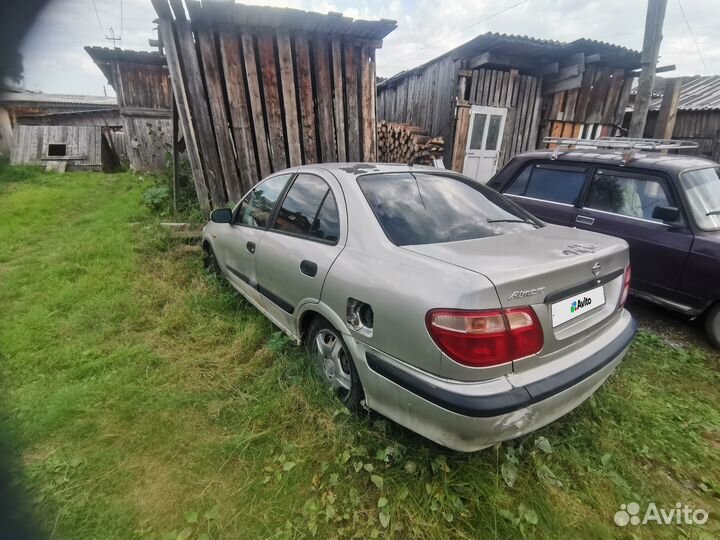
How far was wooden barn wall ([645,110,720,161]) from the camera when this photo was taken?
34.0 ft

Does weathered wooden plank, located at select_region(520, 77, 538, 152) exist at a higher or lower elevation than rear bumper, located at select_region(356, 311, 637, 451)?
higher

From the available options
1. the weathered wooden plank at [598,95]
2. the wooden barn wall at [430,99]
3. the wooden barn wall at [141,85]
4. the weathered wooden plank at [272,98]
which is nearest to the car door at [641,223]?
the weathered wooden plank at [272,98]

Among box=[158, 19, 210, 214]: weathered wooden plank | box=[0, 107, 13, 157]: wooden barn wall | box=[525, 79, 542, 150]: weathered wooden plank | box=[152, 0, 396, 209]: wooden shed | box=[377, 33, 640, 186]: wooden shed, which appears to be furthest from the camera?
box=[525, 79, 542, 150]: weathered wooden plank

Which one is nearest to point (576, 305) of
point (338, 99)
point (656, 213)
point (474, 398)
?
point (474, 398)

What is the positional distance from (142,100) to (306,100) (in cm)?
886

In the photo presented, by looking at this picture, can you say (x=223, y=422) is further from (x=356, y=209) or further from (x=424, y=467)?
(x=356, y=209)

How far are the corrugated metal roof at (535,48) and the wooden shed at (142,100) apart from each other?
8.40 m

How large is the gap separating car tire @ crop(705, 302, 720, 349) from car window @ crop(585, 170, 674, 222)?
0.89 m

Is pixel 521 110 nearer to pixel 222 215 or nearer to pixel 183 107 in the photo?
pixel 183 107

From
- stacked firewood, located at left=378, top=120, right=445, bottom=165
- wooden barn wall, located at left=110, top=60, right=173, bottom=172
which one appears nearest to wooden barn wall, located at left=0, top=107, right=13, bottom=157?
stacked firewood, located at left=378, top=120, right=445, bottom=165

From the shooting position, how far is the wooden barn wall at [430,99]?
25.0 feet

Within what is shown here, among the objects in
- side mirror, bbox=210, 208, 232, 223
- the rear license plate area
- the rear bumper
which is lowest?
the rear bumper

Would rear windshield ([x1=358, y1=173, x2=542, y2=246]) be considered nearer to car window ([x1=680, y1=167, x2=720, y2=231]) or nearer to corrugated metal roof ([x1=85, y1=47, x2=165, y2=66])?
car window ([x1=680, y1=167, x2=720, y2=231])

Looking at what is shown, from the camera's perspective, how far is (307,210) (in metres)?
2.46
